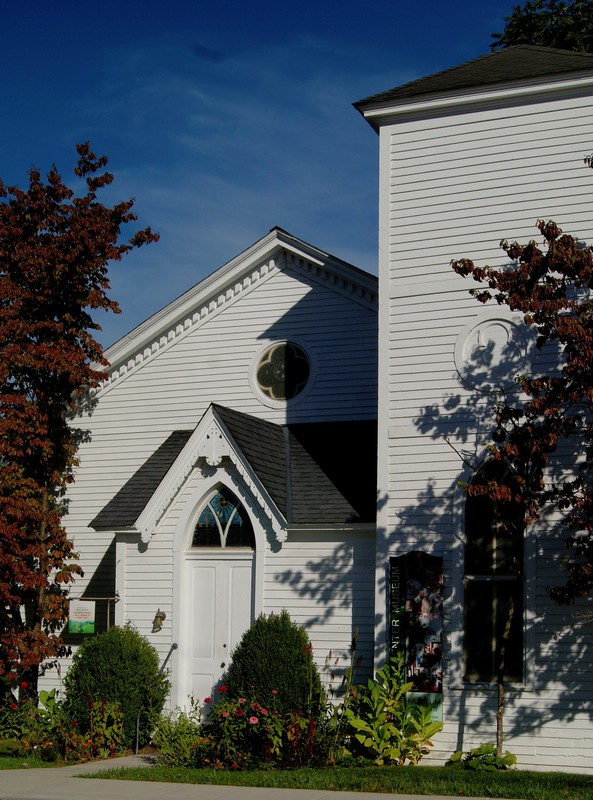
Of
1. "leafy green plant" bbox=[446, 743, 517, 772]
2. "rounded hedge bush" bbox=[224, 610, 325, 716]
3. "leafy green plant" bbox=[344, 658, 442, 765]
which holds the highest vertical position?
"rounded hedge bush" bbox=[224, 610, 325, 716]

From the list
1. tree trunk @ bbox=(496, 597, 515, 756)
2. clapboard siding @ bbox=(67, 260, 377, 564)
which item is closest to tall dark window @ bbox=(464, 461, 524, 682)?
tree trunk @ bbox=(496, 597, 515, 756)

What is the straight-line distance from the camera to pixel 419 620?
14.4 meters

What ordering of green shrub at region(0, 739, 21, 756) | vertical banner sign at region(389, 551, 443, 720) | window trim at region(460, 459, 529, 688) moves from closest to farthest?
window trim at region(460, 459, 529, 688) → vertical banner sign at region(389, 551, 443, 720) → green shrub at region(0, 739, 21, 756)

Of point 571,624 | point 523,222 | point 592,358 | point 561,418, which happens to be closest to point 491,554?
point 571,624

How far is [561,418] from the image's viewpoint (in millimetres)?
13062

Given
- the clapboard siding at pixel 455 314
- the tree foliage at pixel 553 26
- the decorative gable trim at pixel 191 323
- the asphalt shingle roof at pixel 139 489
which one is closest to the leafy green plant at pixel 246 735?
the clapboard siding at pixel 455 314

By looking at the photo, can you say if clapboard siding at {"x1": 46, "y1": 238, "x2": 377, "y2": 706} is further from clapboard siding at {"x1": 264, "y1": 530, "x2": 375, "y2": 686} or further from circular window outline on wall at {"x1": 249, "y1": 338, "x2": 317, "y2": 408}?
clapboard siding at {"x1": 264, "y1": 530, "x2": 375, "y2": 686}

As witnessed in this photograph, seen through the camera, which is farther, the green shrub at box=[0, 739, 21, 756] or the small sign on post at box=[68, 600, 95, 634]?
the small sign on post at box=[68, 600, 95, 634]

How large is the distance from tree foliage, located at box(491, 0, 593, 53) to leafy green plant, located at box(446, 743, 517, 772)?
20.8m

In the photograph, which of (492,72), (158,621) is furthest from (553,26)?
(158,621)

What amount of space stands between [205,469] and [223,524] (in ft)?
2.94

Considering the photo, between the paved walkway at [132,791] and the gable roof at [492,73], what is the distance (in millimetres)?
9578

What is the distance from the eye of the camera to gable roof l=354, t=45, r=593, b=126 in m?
14.9

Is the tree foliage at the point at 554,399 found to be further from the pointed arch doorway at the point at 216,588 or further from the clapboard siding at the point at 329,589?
the pointed arch doorway at the point at 216,588
